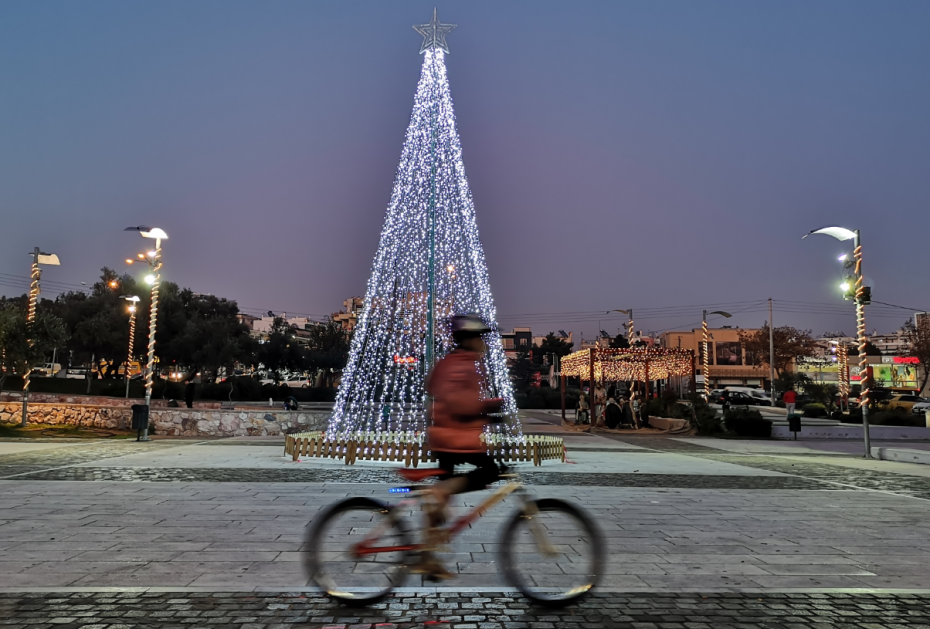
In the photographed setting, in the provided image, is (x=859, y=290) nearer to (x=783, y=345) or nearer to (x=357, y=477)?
(x=357, y=477)

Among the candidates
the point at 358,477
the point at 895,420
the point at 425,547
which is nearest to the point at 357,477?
the point at 358,477

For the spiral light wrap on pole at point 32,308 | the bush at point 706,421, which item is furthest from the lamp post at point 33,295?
the bush at point 706,421

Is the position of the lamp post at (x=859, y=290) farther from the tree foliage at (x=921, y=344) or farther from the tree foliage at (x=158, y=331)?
the tree foliage at (x=921, y=344)

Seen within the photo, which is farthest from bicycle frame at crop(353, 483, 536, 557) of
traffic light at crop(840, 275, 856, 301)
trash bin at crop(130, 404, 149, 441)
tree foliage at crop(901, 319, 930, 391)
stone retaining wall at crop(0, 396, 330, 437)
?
tree foliage at crop(901, 319, 930, 391)

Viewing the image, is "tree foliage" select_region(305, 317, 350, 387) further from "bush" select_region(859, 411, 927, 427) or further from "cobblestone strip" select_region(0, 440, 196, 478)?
"cobblestone strip" select_region(0, 440, 196, 478)

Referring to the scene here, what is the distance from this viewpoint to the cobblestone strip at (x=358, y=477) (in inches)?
437

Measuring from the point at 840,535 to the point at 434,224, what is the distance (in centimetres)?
971

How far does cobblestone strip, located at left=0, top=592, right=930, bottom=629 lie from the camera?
4250 mm

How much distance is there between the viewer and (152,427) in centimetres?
2323

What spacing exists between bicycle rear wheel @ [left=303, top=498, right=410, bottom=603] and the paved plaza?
0.48 feet

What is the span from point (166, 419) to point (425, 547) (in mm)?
21764

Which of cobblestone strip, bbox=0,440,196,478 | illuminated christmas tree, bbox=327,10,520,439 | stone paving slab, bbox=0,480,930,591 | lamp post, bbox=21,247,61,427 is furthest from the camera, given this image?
lamp post, bbox=21,247,61,427

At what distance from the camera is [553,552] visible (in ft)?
14.9

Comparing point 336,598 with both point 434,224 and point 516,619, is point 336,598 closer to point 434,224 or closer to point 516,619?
point 516,619
